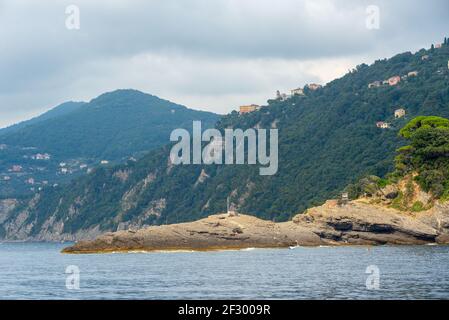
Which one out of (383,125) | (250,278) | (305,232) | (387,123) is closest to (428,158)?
(305,232)

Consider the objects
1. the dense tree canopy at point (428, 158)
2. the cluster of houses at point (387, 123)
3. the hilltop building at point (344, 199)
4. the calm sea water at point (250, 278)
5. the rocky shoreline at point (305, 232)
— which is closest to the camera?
the calm sea water at point (250, 278)

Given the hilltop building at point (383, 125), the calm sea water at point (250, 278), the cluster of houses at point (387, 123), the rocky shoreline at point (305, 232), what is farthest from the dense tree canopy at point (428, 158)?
the cluster of houses at point (387, 123)

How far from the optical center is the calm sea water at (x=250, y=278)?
5288 cm

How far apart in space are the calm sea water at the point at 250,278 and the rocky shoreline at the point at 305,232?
64.5 feet

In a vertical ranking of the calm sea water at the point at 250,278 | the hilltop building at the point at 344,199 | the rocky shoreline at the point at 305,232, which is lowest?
the calm sea water at the point at 250,278

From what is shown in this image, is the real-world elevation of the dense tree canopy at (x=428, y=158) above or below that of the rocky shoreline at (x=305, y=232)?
above

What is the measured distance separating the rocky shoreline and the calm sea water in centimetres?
1967

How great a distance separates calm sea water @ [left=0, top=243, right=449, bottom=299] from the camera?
173 ft

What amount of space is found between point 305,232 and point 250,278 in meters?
57.3

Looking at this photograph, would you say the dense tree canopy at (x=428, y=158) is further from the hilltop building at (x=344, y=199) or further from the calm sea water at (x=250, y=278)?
the calm sea water at (x=250, y=278)

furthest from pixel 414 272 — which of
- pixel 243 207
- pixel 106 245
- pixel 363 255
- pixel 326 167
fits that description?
pixel 243 207

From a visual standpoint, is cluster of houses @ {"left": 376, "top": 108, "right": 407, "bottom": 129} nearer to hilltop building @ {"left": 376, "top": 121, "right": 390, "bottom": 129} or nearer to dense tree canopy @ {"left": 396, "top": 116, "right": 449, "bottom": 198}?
hilltop building @ {"left": 376, "top": 121, "right": 390, "bottom": 129}

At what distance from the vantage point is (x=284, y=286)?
58.1 meters

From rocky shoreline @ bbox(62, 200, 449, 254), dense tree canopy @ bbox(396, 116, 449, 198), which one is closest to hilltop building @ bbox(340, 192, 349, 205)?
rocky shoreline @ bbox(62, 200, 449, 254)
